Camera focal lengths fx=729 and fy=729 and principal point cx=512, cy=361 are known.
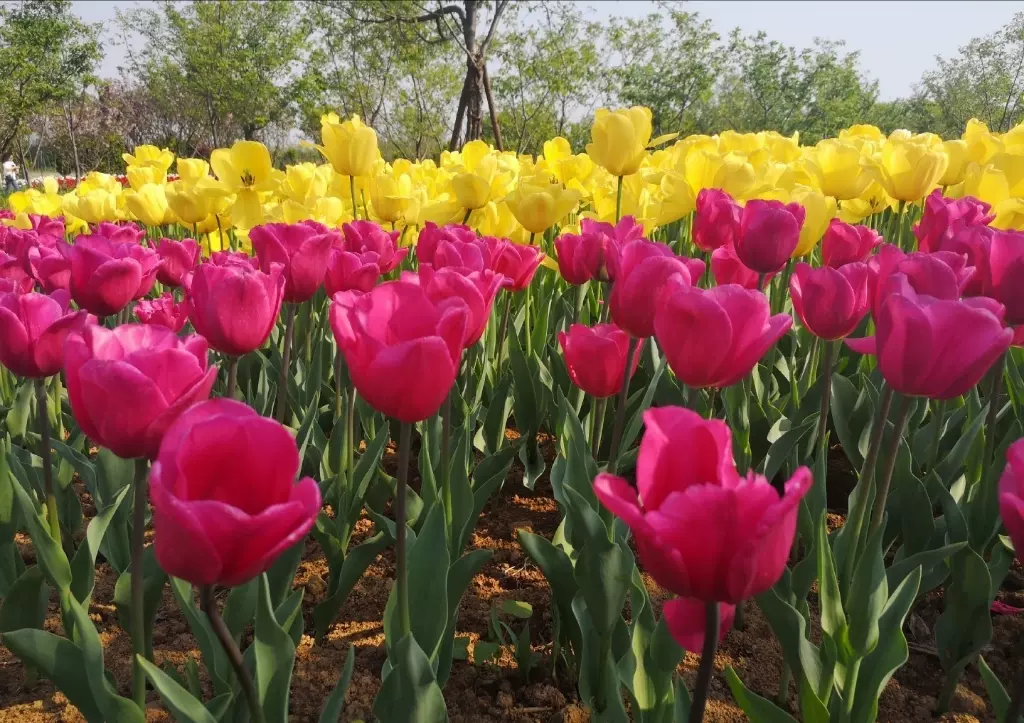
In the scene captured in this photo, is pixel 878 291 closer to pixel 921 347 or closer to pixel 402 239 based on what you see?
pixel 921 347

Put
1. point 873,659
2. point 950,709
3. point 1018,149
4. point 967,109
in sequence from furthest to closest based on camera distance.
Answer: point 967,109
point 1018,149
point 950,709
point 873,659

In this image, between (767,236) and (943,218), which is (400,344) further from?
(943,218)

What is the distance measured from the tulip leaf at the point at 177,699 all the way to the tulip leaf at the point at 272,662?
85mm

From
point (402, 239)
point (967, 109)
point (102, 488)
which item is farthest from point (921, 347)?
point (967, 109)

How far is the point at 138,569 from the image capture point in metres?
Result: 0.88

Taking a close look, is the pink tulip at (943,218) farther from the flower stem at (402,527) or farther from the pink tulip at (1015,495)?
the flower stem at (402,527)

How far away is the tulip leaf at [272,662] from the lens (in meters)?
0.90

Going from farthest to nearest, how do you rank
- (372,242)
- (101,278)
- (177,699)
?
(372,242), (101,278), (177,699)

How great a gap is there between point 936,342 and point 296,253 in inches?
44.7

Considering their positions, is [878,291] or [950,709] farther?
[950,709]

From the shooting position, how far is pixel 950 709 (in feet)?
4.22

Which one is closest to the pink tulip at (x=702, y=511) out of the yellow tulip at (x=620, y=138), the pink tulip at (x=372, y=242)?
the pink tulip at (x=372, y=242)

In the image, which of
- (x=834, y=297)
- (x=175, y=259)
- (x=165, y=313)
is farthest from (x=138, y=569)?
(x=175, y=259)

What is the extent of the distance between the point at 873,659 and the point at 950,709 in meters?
0.45
